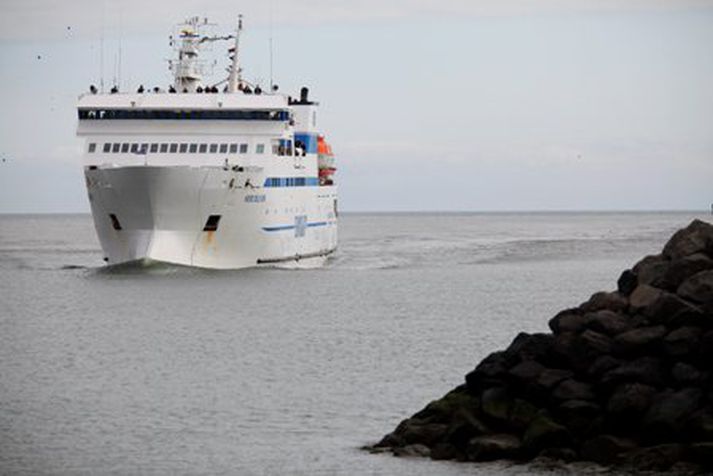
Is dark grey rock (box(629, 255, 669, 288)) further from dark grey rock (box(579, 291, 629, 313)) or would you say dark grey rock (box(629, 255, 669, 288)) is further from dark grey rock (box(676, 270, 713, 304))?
dark grey rock (box(676, 270, 713, 304))

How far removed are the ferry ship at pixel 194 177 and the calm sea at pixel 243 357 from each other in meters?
1.21

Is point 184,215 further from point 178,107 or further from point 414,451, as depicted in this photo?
point 414,451

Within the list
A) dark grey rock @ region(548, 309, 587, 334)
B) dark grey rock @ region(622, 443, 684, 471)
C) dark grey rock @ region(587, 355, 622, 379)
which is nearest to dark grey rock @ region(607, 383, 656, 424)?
dark grey rock @ region(622, 443, 684, 471)

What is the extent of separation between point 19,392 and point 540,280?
3255 centimetres

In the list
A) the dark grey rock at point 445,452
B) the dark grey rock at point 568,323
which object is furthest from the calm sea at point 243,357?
the dark grey rock at point 568,323

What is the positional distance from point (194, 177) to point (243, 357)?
18132 millimetres

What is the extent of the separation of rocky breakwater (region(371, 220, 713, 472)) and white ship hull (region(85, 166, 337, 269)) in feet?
97.3

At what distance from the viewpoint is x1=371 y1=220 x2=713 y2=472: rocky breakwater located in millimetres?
18281

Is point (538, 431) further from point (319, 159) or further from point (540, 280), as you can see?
point (319, 159)

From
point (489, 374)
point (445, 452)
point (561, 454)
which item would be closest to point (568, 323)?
point (489, 374)

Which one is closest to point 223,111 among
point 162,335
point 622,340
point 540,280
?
point 540,280

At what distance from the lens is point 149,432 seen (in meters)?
22.4

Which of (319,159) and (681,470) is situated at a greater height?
(319,159)

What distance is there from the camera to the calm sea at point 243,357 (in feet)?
68.8
